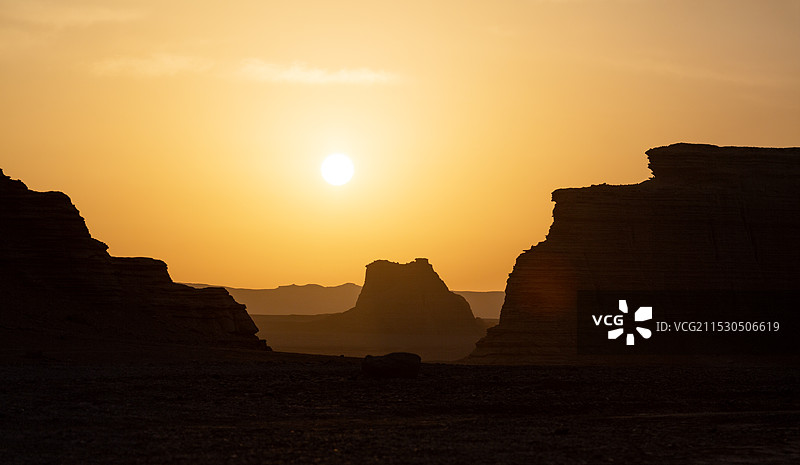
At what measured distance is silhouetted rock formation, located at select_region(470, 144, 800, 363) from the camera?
259 ft

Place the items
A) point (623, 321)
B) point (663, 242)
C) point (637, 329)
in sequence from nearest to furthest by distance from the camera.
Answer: point (663, 242), point (637, 329), point (623, 321)

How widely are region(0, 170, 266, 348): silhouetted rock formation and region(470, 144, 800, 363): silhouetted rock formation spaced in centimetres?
2764

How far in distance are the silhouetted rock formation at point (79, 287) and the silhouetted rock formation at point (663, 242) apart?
27644mm

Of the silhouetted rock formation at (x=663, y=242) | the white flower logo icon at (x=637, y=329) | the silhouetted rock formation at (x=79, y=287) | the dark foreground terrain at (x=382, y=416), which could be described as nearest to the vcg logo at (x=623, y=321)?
the white flower logo icon at (x=637, y=329)

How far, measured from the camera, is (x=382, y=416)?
25.8 meters

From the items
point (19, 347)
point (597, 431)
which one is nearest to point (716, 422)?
point (597, 431)

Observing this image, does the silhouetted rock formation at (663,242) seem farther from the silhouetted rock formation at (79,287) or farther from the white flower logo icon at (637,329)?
the silhouetted rock formation at (79,287)

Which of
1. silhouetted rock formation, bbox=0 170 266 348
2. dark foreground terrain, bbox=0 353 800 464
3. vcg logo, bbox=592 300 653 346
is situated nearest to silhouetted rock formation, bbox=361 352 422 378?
dark foreground terrain, bbox=0 353 800 464

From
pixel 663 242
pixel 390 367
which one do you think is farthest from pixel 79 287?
pixel 663 242

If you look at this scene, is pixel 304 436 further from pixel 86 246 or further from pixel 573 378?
pixel 86 246

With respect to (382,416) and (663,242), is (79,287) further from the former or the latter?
(663,242)

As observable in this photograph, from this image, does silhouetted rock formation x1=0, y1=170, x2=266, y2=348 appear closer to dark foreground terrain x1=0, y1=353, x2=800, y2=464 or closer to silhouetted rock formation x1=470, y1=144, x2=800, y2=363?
dark foreground terrain x1=0, y1=353, x2=800, y2=464

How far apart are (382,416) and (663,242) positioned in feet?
197

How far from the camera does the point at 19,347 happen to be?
44.1m
